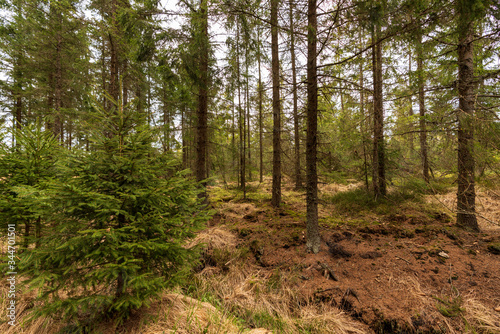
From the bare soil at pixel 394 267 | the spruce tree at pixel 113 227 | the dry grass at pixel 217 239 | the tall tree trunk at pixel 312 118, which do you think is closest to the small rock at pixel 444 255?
the bare soil at pixel 394 267

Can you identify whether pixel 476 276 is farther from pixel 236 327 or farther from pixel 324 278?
pixel 236 327

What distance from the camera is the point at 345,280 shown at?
3.77m

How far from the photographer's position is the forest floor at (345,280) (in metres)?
2.75

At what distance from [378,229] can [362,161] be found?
282cm

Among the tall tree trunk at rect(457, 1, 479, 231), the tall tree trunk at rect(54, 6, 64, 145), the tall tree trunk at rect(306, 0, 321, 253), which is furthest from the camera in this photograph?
the tall tree trunk at rect(54, 6, 64, 145)

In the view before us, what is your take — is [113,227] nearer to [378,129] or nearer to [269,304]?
[269,304]

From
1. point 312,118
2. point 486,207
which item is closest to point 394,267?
point 312,118

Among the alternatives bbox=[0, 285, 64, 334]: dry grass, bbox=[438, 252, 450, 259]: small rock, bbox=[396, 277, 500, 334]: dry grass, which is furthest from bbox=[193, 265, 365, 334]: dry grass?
bbox=[438, 252, 450, 259]: small rock

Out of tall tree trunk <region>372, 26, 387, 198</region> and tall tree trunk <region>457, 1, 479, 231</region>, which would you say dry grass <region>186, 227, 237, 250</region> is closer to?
tall tree trunk <region>372, 26, 387, 198</region>

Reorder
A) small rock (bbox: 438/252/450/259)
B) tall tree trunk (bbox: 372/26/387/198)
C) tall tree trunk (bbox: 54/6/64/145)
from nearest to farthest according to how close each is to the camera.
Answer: small rock (bbox: 438/252/450/259)
tall tree trunk (bbox: 372/26/387/198)
tall tree trunk (bbox: 54/6/64/145)

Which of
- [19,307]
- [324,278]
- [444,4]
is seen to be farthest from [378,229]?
[19,307]

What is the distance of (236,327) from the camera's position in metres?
2.61

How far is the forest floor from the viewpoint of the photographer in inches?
108

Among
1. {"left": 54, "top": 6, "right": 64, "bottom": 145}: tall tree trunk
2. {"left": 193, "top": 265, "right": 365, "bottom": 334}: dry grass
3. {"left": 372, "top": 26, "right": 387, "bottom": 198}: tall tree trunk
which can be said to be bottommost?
{"left": 193, "top": 265, "right": 365, "bottom": 334}: dry grass
